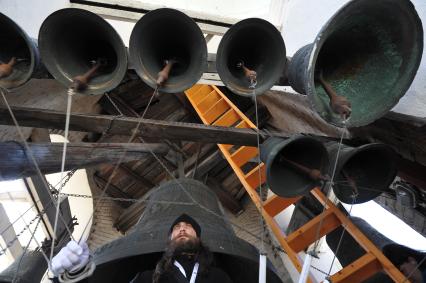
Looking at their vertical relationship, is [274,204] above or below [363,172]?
above

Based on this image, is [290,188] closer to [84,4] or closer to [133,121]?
[133,121]

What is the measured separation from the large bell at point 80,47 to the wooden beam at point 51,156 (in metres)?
0.35

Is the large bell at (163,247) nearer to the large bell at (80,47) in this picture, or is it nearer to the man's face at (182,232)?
the man's face at (182,232)

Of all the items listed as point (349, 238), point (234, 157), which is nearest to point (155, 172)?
point (234, 157)

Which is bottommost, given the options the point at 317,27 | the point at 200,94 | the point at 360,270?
the point at 360,270

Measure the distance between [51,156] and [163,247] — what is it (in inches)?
29.4

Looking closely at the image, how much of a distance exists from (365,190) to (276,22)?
7.81ft

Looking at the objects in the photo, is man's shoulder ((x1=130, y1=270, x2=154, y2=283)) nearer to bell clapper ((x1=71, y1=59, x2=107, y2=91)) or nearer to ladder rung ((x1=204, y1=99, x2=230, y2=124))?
bell clapper ((x1=71, y1=59, x2=107, y2=91))

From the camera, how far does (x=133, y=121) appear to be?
72.7 inches

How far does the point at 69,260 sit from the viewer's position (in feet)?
3.70

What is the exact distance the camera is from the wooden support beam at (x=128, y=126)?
1.77 meters

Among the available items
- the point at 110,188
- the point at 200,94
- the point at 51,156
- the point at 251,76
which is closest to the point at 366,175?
the point at 251,76

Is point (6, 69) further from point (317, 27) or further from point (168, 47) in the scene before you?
point (317, 27)

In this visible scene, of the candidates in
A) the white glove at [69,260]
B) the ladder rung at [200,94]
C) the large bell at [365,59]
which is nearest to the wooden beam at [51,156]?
the white glove at [69,260]
